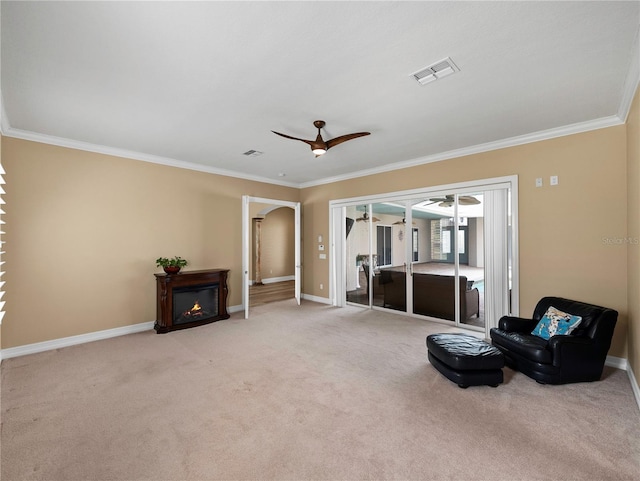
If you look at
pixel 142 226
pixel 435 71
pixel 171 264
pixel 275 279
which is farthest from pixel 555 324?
pixel 275 279

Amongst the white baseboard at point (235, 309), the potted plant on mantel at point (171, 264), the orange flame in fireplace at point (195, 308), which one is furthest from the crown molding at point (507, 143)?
the orange flame in fireplace at point (195, 308)

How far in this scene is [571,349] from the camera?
289cm

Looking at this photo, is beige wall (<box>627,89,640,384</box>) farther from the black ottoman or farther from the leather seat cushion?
the black ottoman

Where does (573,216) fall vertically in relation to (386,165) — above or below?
below

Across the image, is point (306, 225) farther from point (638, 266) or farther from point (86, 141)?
point (638, 266)

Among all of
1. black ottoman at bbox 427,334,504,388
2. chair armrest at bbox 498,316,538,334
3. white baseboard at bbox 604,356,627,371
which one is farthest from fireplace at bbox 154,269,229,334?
white baseboard at bbox 604,356,627,371

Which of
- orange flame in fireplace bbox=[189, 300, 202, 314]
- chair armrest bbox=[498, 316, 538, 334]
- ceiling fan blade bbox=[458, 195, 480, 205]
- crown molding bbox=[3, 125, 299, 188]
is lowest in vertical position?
orange flame in fireplace bbox=[189, 300, 202, 314]

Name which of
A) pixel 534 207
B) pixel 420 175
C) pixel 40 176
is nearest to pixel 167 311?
pixel 40 176

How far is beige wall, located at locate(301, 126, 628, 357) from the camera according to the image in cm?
344

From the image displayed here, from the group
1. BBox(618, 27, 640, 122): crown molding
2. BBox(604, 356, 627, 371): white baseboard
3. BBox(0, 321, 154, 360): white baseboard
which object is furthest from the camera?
BBox(0, 321, 154, 360): white baseboard

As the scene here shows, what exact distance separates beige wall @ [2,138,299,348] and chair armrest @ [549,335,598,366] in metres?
5.26

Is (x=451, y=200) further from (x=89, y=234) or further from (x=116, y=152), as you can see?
(x=89, y=234)

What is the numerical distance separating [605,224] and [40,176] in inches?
281

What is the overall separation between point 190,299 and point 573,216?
18.8ft
